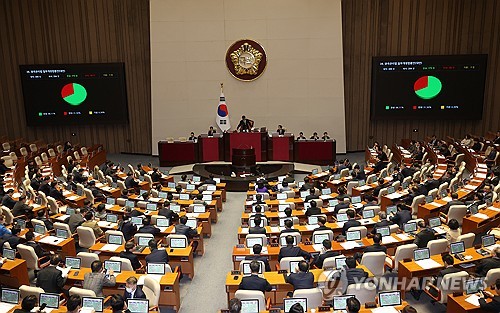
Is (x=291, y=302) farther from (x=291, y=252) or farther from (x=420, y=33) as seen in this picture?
(x=420, y=33)

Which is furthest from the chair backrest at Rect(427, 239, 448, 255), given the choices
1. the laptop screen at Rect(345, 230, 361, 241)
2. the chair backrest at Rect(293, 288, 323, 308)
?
the chair backrest at Rect(293, 288, 323, 308)

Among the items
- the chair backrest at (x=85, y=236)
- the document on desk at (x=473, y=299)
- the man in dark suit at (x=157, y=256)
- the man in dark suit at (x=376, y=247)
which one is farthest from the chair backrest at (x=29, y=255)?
the document on desk at (x=473, y=299)

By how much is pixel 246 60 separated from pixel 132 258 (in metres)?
16.0

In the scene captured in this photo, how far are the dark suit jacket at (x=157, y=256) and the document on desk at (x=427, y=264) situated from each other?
201 inches

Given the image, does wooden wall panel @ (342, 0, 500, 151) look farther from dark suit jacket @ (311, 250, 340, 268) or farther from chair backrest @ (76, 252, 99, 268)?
chair backrest @ (76, 252, 99, 268)

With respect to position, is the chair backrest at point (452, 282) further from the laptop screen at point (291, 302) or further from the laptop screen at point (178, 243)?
the laptop screen at point (178, 243)

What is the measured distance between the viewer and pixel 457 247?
9.30m

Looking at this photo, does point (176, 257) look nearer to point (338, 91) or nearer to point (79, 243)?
point (79, 243)

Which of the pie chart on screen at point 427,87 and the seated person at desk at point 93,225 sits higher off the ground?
the pie chart on screen at point 427,87

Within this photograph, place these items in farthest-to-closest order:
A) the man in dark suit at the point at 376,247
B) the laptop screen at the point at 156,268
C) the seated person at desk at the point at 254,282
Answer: the man in dark suit at the point at 376,247 → the laptop screen at the point at 156,268 → the seated person at desk at the point at 254,282

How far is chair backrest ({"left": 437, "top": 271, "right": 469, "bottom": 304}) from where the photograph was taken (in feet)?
25.6

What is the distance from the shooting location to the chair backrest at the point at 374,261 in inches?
352

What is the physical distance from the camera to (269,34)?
2317cm

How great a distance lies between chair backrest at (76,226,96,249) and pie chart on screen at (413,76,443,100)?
60.1 feet
